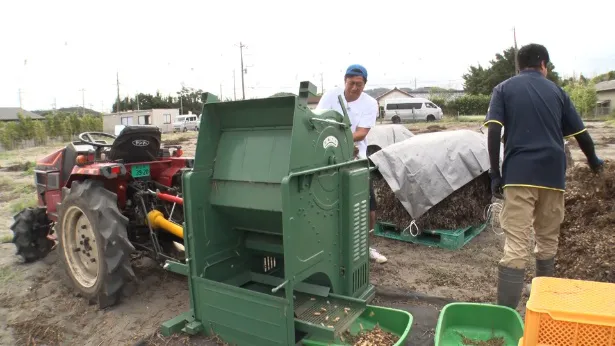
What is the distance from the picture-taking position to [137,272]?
4.55m

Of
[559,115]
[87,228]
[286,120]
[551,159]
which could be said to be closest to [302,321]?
[286,120]

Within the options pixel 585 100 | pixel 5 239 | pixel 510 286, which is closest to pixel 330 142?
pixel 510 286

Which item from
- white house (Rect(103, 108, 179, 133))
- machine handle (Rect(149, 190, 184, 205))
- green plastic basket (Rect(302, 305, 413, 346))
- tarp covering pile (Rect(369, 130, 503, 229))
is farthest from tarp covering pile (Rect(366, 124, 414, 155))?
white house (Rect(103, 108, 179, 133))

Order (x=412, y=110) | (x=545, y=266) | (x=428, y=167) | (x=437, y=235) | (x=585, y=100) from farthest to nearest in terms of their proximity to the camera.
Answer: (x=412, y=110) < (x=585, y=100) < (x=437, y=235) < (x=428, y=167) < (x=545, y=266)

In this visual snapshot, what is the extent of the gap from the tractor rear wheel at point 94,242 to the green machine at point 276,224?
0.91m

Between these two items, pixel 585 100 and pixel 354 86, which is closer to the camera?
pixel 354 86

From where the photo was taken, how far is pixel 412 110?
3347 cm

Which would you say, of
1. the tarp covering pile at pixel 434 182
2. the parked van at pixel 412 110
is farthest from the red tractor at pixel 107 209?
the parked van at pixel 412 110

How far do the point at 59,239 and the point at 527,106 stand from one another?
4.22 m

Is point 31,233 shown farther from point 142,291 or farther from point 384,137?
point 384,137

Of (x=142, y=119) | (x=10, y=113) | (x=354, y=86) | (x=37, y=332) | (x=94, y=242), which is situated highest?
(x=10, y=113)

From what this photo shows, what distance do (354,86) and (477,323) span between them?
7.77 feet

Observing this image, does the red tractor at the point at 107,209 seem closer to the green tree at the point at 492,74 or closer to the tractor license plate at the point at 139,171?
the tractor license plate at the point at 139,171

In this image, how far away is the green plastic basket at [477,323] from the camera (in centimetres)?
288
